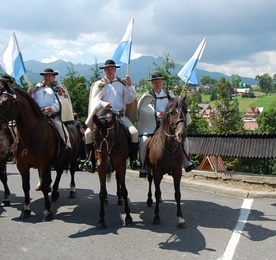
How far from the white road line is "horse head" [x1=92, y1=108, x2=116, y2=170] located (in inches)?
97.9

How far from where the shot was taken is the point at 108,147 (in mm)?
6148

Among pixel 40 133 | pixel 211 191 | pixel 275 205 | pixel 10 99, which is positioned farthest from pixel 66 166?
pixel 275 205

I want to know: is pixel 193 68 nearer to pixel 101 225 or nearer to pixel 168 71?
pixel 101 225

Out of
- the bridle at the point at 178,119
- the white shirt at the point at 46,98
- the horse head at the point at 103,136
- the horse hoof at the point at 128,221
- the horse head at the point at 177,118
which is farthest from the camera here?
the white shirt at the point at 46,98

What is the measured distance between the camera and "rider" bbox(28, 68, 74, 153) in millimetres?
7562

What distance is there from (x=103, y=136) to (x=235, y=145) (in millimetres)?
4930

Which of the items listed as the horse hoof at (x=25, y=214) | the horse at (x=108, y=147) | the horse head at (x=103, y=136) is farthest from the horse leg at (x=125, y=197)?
the horse hoof at (x=25, y=214)

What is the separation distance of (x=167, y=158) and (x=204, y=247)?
5.92ft

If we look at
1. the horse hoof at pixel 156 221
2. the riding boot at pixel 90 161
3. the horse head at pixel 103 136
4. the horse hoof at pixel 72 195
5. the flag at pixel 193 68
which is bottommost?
the horse hoof at pixel 72 195

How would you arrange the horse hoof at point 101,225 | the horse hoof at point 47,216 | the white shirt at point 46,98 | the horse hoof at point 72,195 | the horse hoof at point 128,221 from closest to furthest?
the horse hoof at point 101,225
the horse hoof at point 128,221
the horse hoof at point 47,216
the white shirt at point 46,98
the horse hoof at point 72,195

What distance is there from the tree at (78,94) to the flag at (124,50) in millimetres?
13245

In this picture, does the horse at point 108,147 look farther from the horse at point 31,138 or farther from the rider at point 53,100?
the rider at point 53,100

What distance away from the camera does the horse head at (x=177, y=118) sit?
586 cm

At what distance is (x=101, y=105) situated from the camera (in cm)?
688
